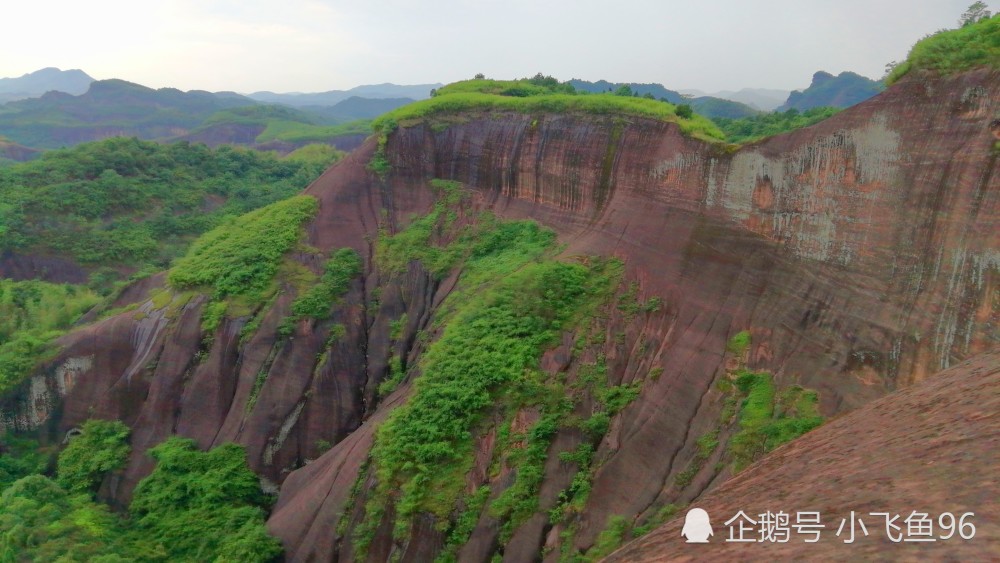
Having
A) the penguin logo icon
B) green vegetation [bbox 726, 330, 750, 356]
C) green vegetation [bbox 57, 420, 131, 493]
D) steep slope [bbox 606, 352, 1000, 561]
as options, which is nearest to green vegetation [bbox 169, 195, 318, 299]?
green vegetation [bbox 57, 420, 131, 493]

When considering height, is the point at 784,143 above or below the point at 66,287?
above

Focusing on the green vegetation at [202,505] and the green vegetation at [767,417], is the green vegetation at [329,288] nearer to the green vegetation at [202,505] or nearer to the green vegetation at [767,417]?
the green vegetation at [202,505]

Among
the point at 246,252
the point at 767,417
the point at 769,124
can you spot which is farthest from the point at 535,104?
the point at 767,417

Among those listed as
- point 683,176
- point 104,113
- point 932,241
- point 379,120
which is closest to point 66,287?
point 379,120

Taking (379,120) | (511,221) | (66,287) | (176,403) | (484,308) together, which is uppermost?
(379,120)

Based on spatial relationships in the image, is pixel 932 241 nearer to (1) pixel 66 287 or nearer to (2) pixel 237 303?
(2) pixel 237 303

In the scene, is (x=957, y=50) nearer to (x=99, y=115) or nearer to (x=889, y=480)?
(x=889, y=480)

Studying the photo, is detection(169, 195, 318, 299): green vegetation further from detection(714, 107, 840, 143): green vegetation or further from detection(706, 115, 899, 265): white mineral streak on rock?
detection(714, 107, 840, 143): green vegetation
